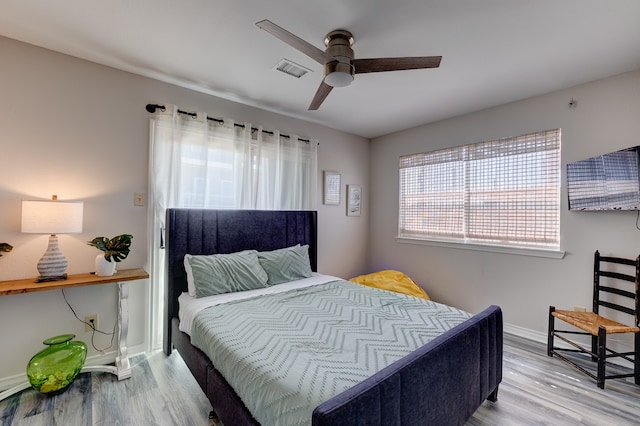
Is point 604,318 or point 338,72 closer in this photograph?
point 338,72

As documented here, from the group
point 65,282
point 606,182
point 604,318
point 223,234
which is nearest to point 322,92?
point 223,234

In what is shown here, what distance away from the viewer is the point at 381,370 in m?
1.22

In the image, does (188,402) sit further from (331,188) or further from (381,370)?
(331,188)

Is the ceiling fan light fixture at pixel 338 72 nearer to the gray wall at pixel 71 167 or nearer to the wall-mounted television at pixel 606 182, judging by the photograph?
the gray wall at pixel 71 167

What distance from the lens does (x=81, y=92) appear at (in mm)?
2354

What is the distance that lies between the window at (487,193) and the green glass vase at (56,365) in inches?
151

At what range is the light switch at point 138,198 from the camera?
259 cm

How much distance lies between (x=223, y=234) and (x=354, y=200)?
2210mm

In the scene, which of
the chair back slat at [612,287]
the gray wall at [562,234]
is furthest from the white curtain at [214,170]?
the chair back slat at [612,287]

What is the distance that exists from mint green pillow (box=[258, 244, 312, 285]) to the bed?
0.89ft

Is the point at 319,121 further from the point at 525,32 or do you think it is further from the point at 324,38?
the point at 525,32

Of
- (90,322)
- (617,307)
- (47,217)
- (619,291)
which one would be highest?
(47,217)

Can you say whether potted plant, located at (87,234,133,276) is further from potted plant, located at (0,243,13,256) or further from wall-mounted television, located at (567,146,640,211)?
wall-mounted television, located at (567,146,640,211)

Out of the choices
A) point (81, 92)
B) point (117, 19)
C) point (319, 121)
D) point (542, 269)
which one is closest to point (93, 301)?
point (81, 92)
